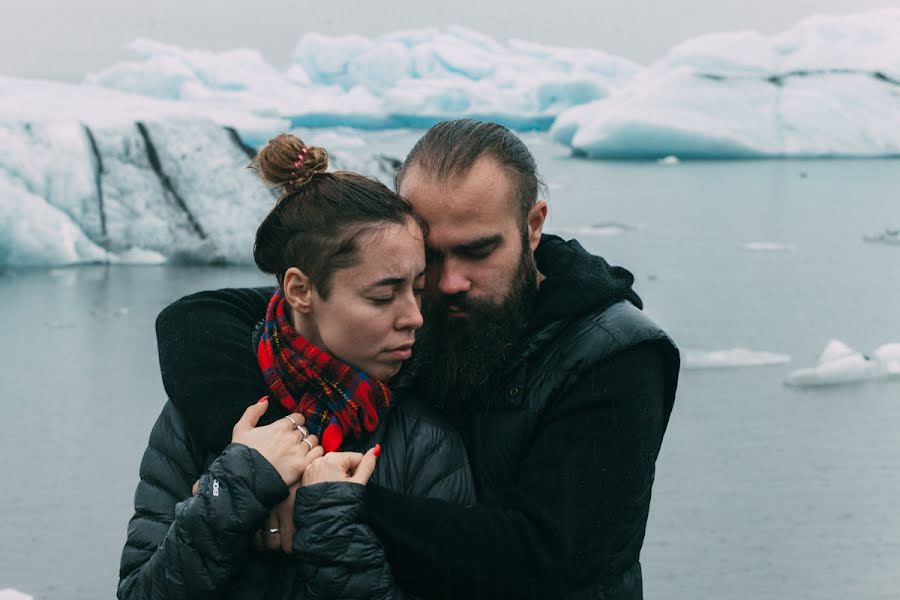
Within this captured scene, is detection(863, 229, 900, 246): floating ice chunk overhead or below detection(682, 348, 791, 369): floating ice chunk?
below

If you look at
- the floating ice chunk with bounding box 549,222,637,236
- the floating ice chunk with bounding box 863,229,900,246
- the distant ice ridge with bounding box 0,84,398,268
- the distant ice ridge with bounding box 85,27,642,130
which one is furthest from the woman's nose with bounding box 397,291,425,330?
the distant ice ridge with bounding box 85,27,642,130

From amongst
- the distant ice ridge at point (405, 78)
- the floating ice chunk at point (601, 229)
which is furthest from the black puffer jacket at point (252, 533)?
the distant ice ridge at point (405, 78)

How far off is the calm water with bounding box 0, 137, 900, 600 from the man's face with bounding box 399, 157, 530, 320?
2151 millimetres

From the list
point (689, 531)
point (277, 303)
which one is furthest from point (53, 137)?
point (277, 303)

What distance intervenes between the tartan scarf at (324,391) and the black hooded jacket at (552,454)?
0.25 feet

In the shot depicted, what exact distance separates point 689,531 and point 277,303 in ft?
8.97

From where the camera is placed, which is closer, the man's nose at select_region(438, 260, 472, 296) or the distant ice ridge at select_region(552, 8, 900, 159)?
the man's nose at select_region(438, 260, 472, 296)

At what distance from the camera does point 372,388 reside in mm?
1438

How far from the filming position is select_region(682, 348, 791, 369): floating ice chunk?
19.3 ft

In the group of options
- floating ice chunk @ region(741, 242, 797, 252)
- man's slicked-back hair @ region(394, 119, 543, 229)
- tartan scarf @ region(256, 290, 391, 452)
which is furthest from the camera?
floating ice chunk @ region(741, 242, 797, 252)

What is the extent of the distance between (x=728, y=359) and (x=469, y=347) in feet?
15.2

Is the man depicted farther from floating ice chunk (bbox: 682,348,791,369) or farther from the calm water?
floating ice chunk (bbox: 682,348,791,369)

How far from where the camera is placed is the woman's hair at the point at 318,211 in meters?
1.41

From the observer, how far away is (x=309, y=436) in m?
1.42
